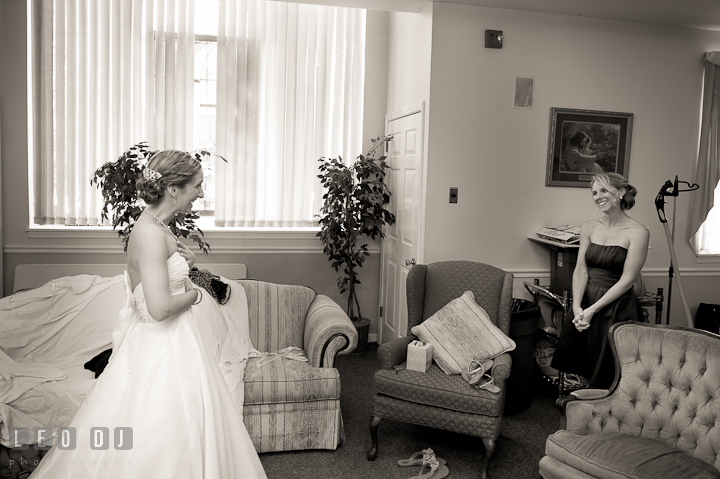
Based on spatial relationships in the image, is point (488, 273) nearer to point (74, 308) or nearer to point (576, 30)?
point (576, 30)

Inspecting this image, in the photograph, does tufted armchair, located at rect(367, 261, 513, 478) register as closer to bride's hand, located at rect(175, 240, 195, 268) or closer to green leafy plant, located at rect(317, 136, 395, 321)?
green leafy plant, located at rect(317, 136, 395, 321)

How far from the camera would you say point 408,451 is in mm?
3486

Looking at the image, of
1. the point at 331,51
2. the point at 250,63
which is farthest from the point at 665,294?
the point at 250,63

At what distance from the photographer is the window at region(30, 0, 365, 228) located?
488 centimetres

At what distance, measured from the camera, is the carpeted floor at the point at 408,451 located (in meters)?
3.23

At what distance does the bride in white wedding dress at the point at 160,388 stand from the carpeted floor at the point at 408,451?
1189mm

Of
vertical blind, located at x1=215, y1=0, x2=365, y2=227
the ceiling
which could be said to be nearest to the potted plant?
vertical blind, located at x1=215, y1=0, x2=365, y2=227

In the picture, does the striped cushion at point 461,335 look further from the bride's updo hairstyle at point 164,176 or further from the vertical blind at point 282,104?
the vertical blind at point 282,104

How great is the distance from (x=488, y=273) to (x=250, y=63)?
2906mm

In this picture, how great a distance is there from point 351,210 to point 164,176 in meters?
3.03

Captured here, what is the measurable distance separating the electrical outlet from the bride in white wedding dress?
3096 mm

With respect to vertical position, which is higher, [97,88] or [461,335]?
[97,88]

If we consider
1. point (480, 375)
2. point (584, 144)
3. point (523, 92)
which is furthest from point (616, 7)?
point (480, 375)

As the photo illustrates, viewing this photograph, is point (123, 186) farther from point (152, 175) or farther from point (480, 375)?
point (480, 375)
